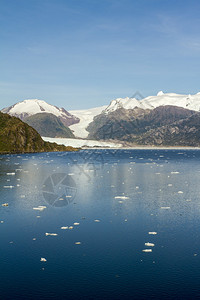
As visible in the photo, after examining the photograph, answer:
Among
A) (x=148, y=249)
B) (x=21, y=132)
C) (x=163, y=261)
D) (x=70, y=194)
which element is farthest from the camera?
(x=21, y=132)

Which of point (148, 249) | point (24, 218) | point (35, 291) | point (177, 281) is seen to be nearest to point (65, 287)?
point (35, 291)

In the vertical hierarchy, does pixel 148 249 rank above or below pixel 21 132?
below

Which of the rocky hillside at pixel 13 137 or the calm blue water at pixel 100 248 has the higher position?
the rocky hillside at pixel 13 137

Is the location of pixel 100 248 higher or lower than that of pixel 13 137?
lower

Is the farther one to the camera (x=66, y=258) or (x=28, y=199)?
(x=28, y=199)

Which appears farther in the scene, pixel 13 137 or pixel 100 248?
pixel 13 137

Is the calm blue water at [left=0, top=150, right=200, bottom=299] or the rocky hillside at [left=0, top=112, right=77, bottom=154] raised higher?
the rocky hillside at [left=0, top=112, right=77, bottom=154]

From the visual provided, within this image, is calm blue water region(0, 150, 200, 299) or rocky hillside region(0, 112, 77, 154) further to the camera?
rocky hillside region(0, 112, 77, 154)

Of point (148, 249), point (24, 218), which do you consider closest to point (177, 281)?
point (148, 249)

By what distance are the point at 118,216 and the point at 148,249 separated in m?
9.05

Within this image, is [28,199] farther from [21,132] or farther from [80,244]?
[21,132]

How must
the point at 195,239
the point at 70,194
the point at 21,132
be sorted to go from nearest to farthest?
the point at 195,239 < the point at 70,194 < the point at 21,132

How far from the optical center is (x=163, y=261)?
18875mm

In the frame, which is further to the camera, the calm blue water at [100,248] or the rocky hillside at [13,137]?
the rocky hillside at [13,137]
